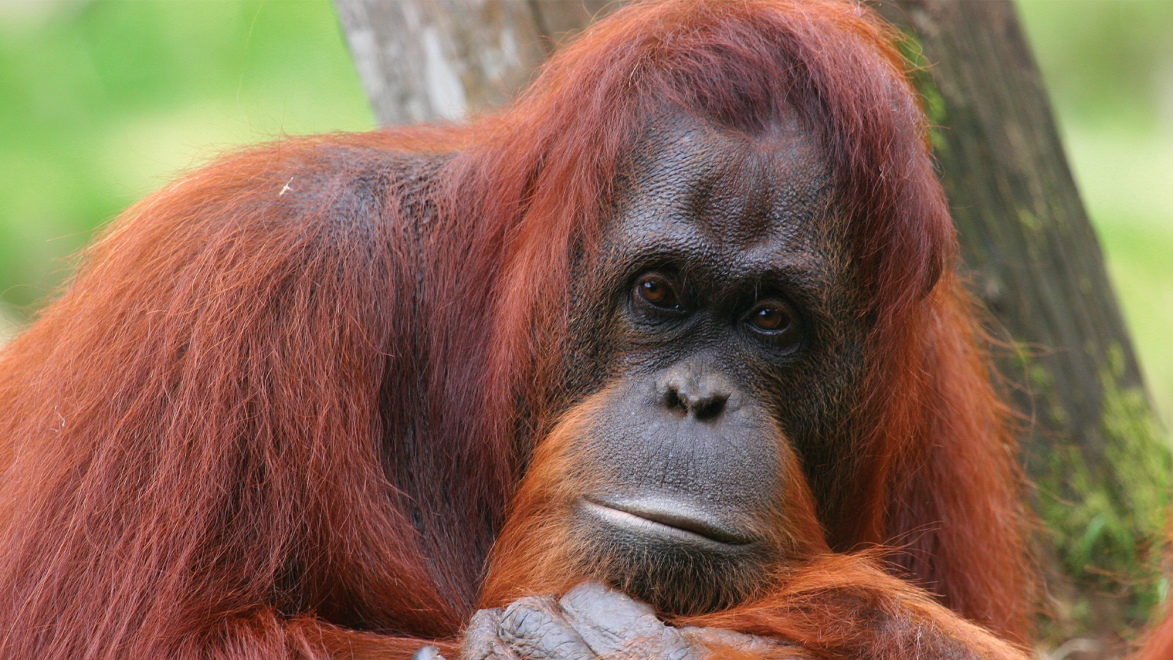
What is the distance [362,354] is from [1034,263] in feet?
7.51

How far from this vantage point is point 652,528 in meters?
1.99

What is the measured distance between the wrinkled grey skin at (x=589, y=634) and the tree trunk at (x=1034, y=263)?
190 cm

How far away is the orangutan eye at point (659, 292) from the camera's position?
2.15m

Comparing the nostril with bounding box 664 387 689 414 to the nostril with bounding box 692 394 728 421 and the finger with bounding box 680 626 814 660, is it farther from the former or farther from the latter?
the finger with bounding box 680 626 814 660

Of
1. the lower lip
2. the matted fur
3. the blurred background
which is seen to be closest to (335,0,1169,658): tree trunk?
the matted fur

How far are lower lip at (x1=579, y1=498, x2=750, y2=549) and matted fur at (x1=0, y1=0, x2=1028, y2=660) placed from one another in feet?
0.51

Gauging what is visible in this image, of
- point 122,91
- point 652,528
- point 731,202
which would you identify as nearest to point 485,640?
point 652,528

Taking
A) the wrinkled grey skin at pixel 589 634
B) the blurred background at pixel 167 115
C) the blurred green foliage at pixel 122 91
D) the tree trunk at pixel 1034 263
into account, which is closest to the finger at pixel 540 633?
the wrinkled grey skin at pixel 589 634

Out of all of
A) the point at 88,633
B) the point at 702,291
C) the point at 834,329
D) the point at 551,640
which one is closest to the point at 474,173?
the point at 702,291

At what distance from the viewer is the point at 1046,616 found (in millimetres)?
3541

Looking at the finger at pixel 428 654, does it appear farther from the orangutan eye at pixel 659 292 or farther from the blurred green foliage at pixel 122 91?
the blurred green foliage at pixel 122 91

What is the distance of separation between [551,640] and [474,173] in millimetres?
1054

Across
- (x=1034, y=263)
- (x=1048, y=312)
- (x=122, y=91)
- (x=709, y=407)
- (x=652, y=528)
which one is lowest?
(x=1048, y=312)

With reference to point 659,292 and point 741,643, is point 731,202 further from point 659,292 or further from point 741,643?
point 741,643
